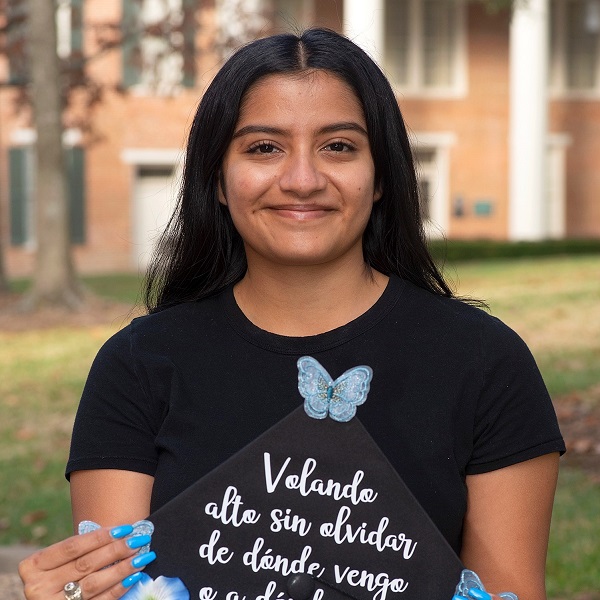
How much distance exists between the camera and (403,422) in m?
2.03

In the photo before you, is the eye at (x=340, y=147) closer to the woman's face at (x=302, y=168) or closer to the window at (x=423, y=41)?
the woman's face at (x=302, y=168)

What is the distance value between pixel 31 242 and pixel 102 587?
2073 cm

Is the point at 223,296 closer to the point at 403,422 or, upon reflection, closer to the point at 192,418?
the point at 192,418

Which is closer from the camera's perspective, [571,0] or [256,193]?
[256,193]

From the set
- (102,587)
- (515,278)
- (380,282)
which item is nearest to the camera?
(102,587)

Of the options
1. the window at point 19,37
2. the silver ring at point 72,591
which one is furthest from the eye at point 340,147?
the window at point 19,37

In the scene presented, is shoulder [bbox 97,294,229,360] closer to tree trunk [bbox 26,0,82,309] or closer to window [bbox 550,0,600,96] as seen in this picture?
tree trunk [bbox 26,0,82,309]

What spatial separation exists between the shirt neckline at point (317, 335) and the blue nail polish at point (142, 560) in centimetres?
42

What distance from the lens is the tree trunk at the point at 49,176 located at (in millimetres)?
12977

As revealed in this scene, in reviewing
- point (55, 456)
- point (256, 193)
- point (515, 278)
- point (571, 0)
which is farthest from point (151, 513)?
point (571, 0)

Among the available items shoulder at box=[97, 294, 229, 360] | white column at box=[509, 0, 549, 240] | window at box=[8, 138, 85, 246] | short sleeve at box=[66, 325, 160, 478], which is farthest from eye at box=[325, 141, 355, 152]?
white column at box=[509, 0, 549, 240]

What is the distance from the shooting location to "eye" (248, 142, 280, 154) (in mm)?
2051

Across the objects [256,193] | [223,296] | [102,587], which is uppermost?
[256,193]

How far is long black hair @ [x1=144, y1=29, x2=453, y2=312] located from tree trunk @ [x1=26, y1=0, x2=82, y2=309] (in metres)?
10.7
